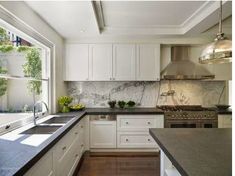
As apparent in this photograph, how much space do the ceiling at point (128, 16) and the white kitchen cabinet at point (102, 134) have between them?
1.65 meters

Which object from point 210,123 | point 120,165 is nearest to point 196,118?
point 210,123

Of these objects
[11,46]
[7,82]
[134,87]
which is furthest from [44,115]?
[134,87]

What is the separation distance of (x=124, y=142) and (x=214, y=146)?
8.60 ft

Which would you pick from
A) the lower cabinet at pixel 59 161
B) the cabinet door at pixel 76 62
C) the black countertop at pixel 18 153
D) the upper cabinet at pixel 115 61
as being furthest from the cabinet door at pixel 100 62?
the black countertop at pixel 18 153

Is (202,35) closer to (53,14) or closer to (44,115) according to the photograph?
(53,14)

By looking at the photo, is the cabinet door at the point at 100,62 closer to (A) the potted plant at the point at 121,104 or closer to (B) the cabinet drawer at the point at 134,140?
(A) the potted plant at the point at 121,104

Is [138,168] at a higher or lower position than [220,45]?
lower

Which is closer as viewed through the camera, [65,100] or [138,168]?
[138,168]

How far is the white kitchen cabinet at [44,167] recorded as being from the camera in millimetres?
1523

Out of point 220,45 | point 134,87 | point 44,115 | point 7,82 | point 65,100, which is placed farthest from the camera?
point 134,87

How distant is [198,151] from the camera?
4.95 ft

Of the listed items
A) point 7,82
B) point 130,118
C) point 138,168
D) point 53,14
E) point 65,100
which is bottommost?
point 138,168

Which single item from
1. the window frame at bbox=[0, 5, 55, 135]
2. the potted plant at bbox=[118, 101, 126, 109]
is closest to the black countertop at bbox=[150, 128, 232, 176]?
the window frame at bbox=[0, 5, 55, 135]

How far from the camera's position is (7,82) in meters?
2.52
